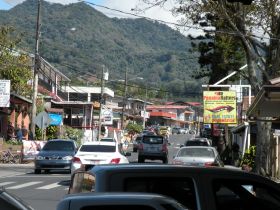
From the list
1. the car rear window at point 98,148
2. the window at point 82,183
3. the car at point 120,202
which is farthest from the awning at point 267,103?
the car rear window at point 98,148

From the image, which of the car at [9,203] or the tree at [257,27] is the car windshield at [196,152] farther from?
the car at [9,203]

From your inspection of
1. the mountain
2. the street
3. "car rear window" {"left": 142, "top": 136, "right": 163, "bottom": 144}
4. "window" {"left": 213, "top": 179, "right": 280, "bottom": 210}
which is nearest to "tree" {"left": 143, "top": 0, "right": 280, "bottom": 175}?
the street

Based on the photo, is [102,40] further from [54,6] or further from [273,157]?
[273,157]

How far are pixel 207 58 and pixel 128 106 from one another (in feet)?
298

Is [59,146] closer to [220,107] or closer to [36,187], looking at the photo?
[36,187]

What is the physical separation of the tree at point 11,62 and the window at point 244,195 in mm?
42784

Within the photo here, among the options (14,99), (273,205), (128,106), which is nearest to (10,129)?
(14,99)

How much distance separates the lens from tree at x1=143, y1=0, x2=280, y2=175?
69.5ft

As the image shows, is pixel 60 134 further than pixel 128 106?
No

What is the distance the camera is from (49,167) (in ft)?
95.2

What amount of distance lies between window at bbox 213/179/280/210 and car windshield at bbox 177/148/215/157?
16064 mm

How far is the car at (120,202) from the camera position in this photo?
4.56m

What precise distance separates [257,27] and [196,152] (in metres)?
4.95

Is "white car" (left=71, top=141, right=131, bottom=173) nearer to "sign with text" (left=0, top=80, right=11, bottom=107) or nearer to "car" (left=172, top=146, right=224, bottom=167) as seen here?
"car" (left=172, top=146, right=224, bottom=167)
